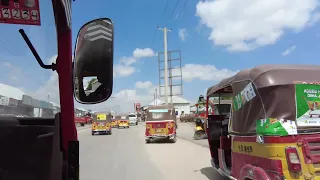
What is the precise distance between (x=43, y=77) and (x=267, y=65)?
387cm

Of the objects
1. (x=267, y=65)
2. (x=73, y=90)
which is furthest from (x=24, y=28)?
(x=267, y=65)

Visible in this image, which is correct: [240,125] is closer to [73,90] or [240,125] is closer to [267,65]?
[267,65]

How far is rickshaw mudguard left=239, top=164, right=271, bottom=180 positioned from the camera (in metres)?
4.75

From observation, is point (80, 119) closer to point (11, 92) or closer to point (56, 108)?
point (56, 108)

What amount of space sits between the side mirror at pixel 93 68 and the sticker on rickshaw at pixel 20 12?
13.0 inches

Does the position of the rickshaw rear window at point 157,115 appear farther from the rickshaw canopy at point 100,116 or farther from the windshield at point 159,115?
the rickshaw canopy at point 100,116

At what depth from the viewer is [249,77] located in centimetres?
544

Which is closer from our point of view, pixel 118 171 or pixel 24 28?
pixel 24 28

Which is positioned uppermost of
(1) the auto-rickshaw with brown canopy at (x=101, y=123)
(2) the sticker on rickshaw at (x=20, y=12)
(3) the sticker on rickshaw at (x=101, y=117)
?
(2) the sticker on rickshaw at (x=20, y=12)

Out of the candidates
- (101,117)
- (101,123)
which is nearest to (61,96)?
(101,123)

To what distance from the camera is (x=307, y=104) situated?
4.95 metres

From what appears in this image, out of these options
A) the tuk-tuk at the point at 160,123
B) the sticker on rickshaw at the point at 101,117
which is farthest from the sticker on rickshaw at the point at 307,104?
the sticker on rickshaw at the point at 101,117

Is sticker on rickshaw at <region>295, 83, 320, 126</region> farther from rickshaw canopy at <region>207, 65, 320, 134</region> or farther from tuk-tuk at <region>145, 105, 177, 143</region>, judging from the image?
tuk-tuk at <region>145, 105, 177, 143</region>

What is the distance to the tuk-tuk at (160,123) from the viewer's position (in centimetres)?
2117
